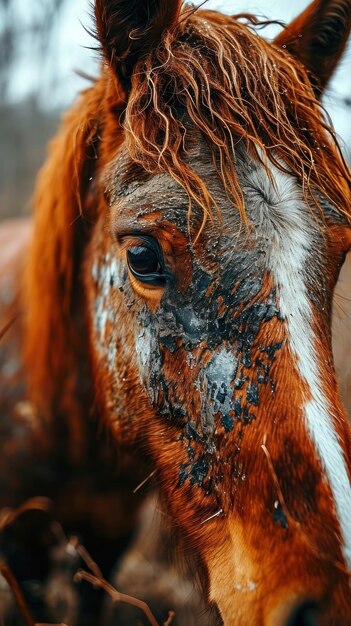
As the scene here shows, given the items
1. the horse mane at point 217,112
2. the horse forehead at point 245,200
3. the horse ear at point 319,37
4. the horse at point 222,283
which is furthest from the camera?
the horse ear at point 319,37

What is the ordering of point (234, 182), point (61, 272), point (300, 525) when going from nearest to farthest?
point (300, 525)
point (234, 182)
point (61, 272)

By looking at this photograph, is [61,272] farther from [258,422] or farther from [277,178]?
[258,422]

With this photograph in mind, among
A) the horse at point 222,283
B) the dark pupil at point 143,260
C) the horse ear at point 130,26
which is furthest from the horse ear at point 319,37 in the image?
the dark pupil at point 143,260

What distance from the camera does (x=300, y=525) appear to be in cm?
127

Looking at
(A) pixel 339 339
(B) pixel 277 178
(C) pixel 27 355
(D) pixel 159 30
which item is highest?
(D) pixel 159 30

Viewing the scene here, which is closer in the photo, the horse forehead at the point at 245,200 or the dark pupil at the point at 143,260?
the horse forehead at the point at 245,200

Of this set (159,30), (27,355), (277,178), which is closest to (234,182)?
(277,178)

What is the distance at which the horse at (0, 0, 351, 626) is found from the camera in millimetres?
1305

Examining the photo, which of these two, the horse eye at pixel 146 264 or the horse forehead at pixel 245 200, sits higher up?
the horse forehead at pixel 245 200

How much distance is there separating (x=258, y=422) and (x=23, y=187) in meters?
→ 7.72

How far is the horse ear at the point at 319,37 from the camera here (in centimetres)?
201

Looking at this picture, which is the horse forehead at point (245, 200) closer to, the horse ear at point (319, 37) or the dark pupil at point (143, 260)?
the dark pupil at point (143, 260)

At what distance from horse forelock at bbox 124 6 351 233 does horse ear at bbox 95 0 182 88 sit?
0.13 feet

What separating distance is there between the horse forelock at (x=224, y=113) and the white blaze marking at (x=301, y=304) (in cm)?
7
